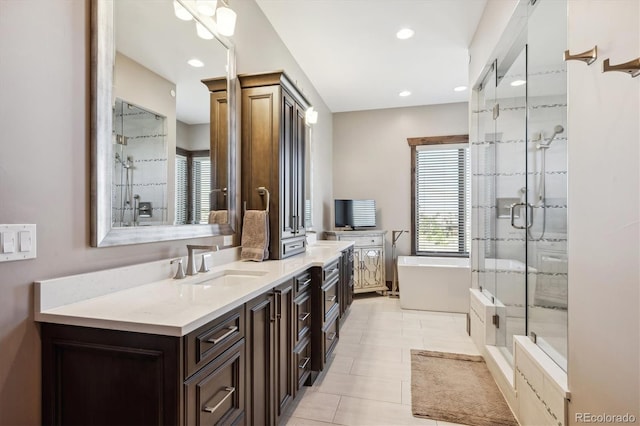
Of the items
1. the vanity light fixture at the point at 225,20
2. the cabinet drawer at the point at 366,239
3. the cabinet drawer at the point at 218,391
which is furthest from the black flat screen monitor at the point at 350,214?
the cabinet drawer at the point at 218,391

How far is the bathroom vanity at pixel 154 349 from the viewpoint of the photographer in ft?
3.24

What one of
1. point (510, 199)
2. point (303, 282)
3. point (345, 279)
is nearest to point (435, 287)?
point (345, 279)

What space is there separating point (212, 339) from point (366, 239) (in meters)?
3.80

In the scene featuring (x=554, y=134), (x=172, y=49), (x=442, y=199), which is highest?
(x=172, y=49)

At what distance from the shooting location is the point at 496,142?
9.31 feet

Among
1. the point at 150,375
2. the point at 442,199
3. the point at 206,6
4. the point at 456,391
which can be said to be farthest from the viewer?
the point at 442,199

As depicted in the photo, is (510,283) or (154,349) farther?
(510,283)

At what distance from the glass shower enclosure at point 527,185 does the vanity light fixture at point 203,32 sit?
2041 millimetres

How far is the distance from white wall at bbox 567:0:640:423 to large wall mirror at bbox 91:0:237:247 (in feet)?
6.09

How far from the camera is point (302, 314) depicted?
2.12 metres

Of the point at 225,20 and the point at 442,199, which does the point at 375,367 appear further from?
the point at 442,199

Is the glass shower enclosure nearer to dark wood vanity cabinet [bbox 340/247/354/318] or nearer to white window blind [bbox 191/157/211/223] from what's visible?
dark wood vanity cabinet [bbox 340/247/354/318]

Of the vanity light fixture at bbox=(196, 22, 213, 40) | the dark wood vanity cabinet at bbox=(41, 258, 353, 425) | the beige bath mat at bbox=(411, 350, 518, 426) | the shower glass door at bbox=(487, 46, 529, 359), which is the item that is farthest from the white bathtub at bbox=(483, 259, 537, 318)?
the vanity light fixture at bbox=(196, 22, 213, 40)

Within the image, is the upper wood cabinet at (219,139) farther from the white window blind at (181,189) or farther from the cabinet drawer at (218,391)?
the cabinet drawer at (218,391)
